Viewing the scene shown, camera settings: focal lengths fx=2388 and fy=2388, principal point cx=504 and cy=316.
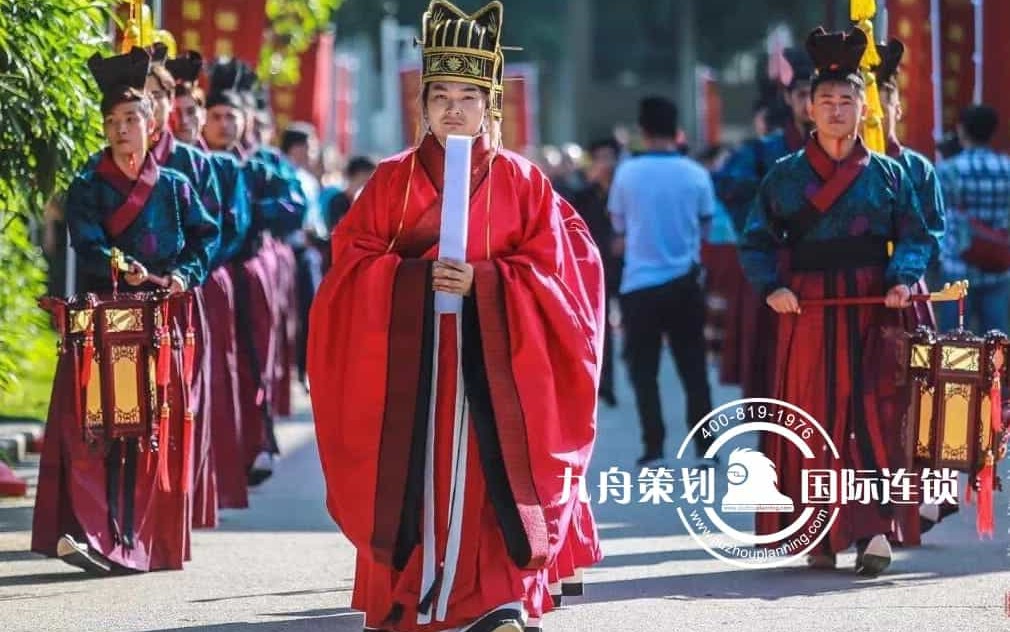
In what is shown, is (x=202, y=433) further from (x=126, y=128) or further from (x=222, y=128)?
(x=222, y=128)

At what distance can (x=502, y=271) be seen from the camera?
24.1 ft

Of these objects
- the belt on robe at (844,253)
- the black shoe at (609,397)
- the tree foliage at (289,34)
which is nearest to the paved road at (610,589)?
the belt on robe at (844,253)

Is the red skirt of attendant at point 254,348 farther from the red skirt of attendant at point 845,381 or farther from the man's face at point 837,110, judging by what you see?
the man's face at point 837,110

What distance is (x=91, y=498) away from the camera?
9148 millimetres

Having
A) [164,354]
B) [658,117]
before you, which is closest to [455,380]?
[164,354]

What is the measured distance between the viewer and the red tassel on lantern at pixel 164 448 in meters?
9.17

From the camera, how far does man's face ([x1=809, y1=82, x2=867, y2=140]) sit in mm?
9164

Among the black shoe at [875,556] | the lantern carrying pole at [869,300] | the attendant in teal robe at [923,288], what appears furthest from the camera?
the attendant in teal robe at [923,288]

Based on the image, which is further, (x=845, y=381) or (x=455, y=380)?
(x=845, y=381)

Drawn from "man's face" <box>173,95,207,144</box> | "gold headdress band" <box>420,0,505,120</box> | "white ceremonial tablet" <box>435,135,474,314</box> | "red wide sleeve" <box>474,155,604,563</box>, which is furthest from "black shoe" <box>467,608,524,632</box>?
"man's face" <box>173,95,207,144</box>

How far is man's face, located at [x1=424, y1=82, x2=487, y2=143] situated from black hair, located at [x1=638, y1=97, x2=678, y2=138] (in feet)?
18.1

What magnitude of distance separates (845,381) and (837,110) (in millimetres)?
1042

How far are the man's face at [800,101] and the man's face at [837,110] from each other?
236cm

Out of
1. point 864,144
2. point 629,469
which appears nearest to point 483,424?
point 864,144
